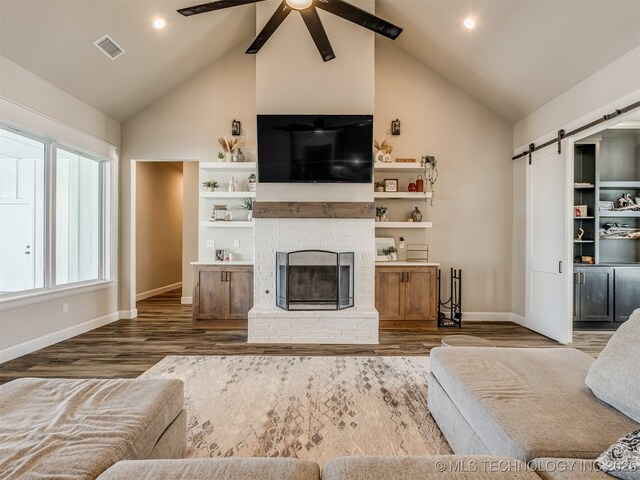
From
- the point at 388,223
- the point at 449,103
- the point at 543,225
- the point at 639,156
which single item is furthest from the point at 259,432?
the point at 639,156

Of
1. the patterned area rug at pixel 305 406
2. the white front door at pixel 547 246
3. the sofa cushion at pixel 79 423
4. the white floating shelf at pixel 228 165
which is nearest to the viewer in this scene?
the sofa cushion at pixel 79 423

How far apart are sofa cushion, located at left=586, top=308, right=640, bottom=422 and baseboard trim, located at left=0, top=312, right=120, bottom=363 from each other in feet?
15.6

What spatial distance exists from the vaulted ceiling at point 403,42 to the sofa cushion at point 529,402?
9.93ft

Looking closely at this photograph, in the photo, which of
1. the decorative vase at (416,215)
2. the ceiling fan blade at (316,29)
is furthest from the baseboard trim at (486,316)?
the ceiling fan blade at (316,29)

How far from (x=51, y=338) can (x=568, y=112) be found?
6.56 m

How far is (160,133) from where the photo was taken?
511 centimetres

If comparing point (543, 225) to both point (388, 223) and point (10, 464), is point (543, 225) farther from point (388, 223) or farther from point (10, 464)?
point (10, 464)

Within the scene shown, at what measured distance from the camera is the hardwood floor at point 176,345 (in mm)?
3178

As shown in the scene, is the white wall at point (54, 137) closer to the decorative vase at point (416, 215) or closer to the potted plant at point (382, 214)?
the potted plant at point (382, 214)

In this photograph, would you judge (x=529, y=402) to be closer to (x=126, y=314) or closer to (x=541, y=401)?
(x=541, y=401)

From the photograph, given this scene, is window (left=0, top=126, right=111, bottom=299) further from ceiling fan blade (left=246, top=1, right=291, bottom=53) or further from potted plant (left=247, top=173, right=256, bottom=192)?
ceiling fan blade (left=246, top=1, right=291, bottom=53)

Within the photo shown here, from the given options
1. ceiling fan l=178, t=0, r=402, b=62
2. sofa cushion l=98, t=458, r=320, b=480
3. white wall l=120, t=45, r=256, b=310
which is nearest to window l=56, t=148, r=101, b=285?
white wall l=120, t=45, r=256, b=310

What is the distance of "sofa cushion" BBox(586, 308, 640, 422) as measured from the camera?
1.30 metres

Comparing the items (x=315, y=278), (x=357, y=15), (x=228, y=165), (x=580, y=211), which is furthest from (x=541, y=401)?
(x=228, y=165)
